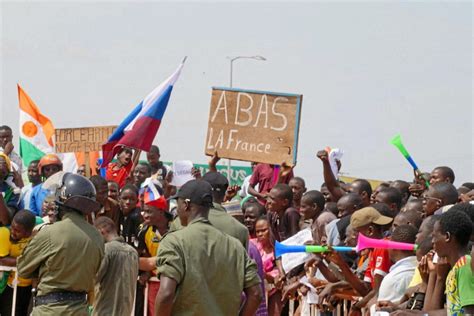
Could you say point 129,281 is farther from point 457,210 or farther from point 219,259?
point 457,210

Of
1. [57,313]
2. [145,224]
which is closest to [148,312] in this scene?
[145,224]

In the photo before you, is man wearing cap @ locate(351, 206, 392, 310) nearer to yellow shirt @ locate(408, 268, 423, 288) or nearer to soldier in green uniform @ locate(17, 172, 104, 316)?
yellow shirt @ locate(408, 268, 423, 288)

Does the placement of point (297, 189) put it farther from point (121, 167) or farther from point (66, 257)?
point (66, 257)

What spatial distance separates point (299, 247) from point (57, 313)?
91.0 inches

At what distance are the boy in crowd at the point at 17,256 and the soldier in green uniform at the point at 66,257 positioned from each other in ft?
11.2

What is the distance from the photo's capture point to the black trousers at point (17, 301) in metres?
12.6

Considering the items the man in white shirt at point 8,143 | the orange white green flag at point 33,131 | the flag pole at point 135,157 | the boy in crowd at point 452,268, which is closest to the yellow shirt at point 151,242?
the flag pole at point 135,157

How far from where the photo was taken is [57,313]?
884 centimetres

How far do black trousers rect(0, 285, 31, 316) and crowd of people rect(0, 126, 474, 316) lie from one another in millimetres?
18

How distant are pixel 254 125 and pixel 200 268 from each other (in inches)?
281

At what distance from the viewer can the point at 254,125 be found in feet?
47.4

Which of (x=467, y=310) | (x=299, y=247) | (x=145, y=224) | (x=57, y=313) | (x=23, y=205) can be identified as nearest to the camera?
(x=467, y=310)

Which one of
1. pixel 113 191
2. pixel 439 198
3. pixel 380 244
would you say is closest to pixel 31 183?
pixel 113 191

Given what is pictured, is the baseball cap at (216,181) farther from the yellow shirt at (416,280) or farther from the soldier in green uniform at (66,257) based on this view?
the yellow shirt at (416,280)
